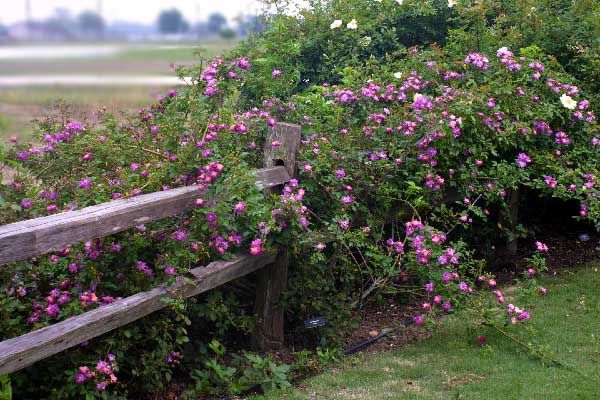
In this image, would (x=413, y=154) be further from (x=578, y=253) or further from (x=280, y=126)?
(x=578, y=253)

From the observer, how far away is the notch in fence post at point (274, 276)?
476cm

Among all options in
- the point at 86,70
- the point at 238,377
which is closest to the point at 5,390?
the point at 238,377

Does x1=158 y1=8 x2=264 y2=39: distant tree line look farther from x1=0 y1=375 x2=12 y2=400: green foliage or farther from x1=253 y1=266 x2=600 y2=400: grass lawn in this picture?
x1=253 y1=266 x2=600 y2=400: grass lawn

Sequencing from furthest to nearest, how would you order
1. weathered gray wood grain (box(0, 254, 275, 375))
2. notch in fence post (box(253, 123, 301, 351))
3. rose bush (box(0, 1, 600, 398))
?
notch in fence post (box(253, 123, 301, 351)) < rose bush (box(0, 1, 600, 398)) < weathered gray wood grain (box(0, 254, 275, 375))

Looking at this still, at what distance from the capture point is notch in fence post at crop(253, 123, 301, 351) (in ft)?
15.6

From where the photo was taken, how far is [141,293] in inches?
155

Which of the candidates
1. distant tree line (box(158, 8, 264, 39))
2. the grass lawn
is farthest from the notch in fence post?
distant tree line (box(158, 8, 264, 39))

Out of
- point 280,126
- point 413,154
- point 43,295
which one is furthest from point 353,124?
point 43,295

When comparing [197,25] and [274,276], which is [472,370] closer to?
[274,276]

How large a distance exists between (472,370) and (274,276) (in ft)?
4.48

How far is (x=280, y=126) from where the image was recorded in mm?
4793

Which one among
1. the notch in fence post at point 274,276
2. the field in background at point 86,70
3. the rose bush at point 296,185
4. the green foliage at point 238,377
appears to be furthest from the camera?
the notch in fence post at point 274,276

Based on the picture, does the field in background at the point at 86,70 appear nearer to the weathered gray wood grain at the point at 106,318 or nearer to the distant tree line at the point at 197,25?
the distant tree line at the point at 197,25

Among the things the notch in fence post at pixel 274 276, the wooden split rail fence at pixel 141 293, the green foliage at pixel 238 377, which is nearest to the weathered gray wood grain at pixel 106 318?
the wooden split rail fence at pixel 141 293
